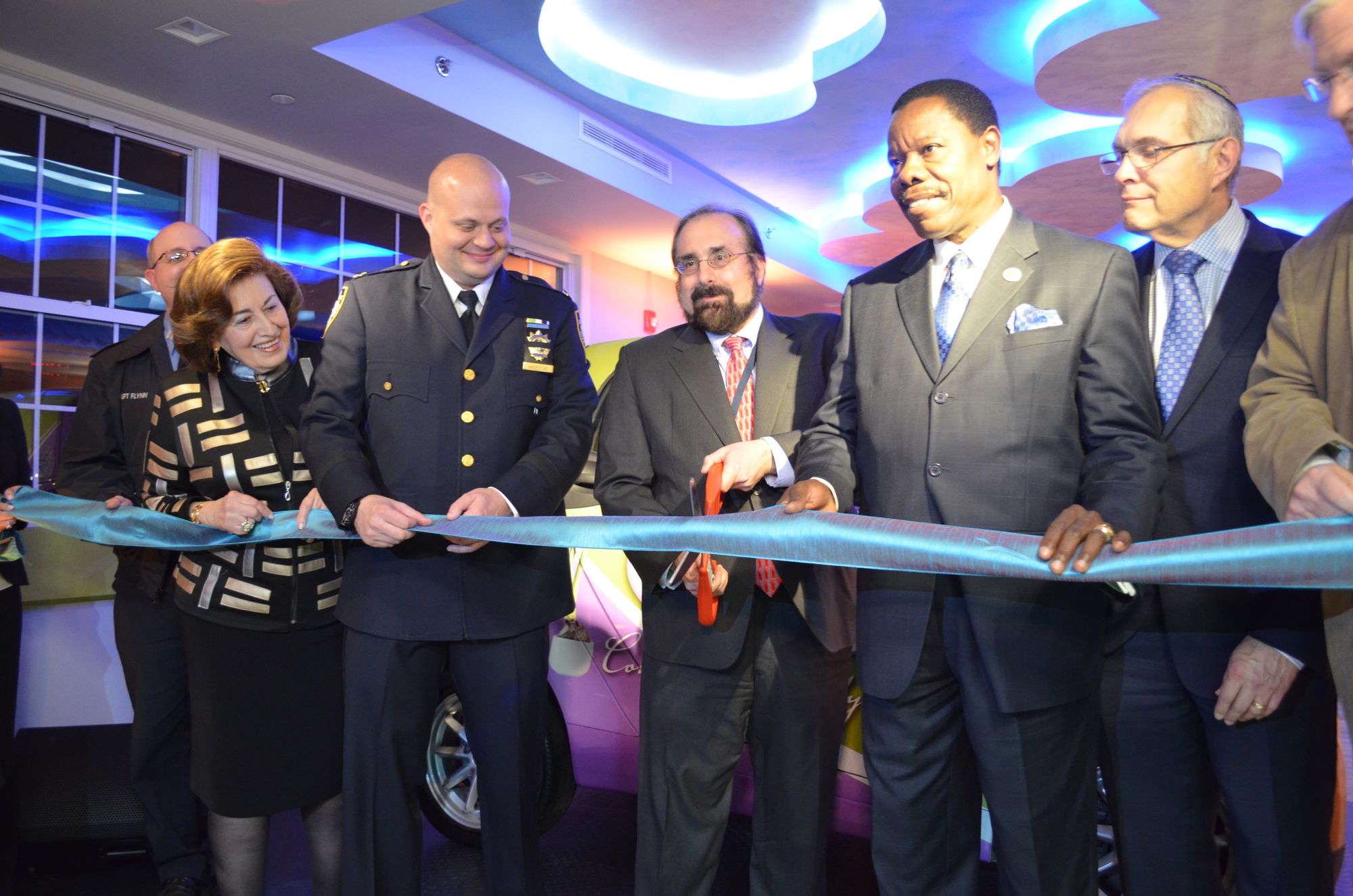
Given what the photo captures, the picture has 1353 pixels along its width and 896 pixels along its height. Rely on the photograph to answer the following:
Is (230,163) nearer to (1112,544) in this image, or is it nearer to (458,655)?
(458,655)

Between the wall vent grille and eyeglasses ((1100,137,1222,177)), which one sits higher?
the wall vent grille

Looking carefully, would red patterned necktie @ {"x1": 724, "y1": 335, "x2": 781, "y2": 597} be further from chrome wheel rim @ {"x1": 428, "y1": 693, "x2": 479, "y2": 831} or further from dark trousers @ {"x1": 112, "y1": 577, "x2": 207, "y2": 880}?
dark trousers @ {"x1": 112, "y1": 577, "x2": 207, "y2": 880}

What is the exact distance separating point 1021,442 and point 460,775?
2204 millimetres

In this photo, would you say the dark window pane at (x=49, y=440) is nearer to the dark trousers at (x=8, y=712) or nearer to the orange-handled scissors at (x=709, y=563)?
the dark trousers at (x=8, y=712)

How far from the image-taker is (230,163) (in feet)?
19.4

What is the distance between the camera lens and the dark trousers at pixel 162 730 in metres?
2.56

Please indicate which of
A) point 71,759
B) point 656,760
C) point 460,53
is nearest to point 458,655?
point 656,760

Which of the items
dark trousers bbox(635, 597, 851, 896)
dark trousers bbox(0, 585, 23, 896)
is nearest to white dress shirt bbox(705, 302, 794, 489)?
dark trousers bbox(635, 597, 851, 896)

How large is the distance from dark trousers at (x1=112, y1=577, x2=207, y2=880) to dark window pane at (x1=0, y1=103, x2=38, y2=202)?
3.47 m

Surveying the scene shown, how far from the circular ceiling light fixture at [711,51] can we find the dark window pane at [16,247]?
313 cm

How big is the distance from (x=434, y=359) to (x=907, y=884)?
149cm

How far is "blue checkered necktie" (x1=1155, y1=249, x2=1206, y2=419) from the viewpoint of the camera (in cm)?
162

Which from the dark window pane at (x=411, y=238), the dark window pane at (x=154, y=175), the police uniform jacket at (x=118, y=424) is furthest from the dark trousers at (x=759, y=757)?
the dark window pane at (x=411, y=238)

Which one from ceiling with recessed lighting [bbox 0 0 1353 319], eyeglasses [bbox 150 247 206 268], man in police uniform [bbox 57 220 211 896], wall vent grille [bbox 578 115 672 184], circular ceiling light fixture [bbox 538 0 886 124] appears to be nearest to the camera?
man in police uniform [bbox 57 220 211 896]
